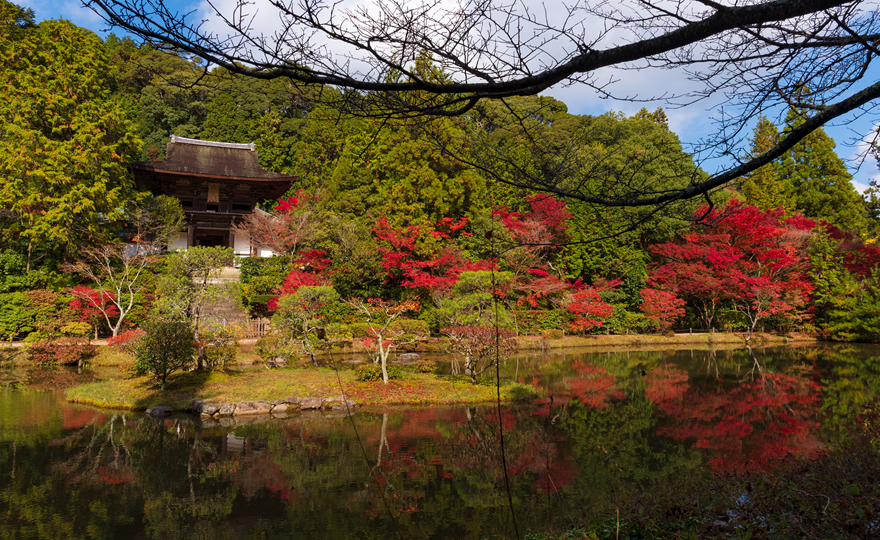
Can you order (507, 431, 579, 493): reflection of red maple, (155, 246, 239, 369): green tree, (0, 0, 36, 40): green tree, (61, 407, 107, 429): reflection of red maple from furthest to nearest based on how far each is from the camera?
1. (0, 0, 36, 40): green tree
2. (155, 246, 239, 369): green tree
3. (61, 407, 107, 429): reflection of red maple
4. (507, 431, 579, 493): reflection of red maple

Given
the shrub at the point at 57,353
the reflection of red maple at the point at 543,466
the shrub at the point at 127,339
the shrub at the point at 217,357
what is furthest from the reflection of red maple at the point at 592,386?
the shrub at the point at 57,353

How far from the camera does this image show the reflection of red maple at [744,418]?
5.99 meters

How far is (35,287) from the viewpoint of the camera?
14.2 metres

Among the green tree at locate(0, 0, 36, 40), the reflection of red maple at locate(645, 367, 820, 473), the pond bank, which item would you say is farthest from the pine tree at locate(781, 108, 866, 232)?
the green tree at locate(0, 0, 36, 40)

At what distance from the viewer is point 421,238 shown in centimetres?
1769

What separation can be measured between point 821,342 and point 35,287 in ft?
91.6

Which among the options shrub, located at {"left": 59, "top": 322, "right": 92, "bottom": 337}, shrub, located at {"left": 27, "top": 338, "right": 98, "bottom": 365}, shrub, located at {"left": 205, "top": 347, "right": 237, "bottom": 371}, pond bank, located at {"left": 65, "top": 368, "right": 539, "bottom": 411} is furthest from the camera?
shrub, located at {"left": 59, "top": 322, "right": 92, "bottom": 337}

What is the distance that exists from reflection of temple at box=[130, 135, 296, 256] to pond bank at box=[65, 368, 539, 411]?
480 inches

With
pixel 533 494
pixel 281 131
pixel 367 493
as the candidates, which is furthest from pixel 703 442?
pixel 281 131

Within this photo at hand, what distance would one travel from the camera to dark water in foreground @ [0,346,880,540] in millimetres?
4145

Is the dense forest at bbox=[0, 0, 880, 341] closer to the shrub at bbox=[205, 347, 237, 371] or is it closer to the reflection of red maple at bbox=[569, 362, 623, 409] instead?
the shrub at bbox=[205, 347, 237, 371]

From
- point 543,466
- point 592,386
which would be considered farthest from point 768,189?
point 543,466

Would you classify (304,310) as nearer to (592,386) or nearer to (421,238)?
(592,386)

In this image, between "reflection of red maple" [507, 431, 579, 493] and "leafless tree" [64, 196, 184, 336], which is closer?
"reflection of red maple" [507, 431, 579, 493]
